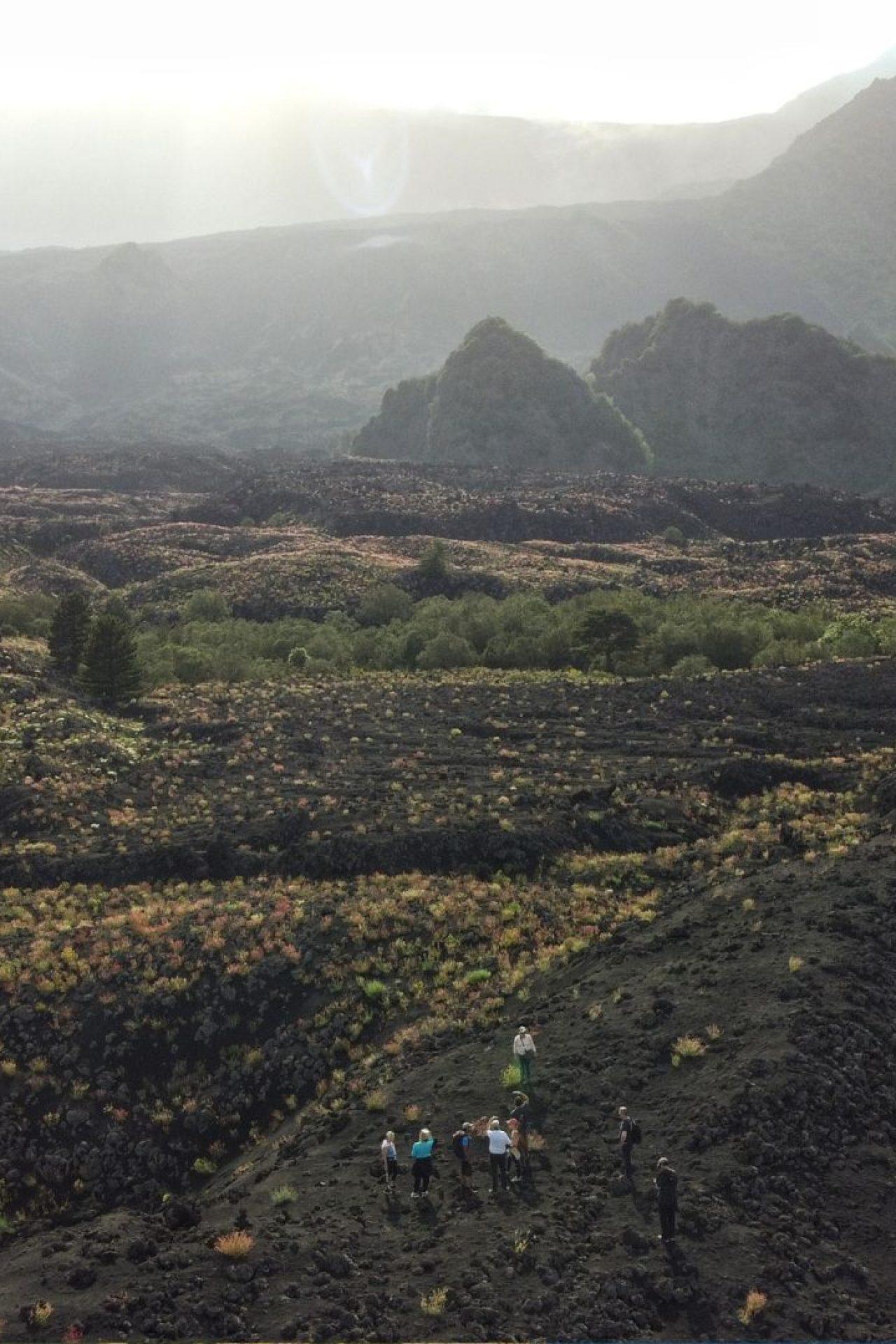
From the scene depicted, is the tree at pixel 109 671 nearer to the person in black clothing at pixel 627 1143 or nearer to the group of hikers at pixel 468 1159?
the group of hikers at pixel 468 1159

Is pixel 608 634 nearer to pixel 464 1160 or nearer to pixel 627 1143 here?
pixel 627 1143

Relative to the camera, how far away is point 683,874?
39.6 m

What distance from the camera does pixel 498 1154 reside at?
20.5 m

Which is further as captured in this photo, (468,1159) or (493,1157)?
(468,1159)

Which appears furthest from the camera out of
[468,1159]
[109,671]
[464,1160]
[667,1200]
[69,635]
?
[69,635]

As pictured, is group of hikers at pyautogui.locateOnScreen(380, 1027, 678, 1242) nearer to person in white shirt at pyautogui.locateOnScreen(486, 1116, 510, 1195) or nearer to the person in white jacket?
person in white shirt at pyautogui.locateOnScreen(486, 1116, 510, 1195)

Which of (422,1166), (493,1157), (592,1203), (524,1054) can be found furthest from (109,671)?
(592,1203)

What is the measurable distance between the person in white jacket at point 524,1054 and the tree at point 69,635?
58.9 m

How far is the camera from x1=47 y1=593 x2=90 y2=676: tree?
76.4 meters

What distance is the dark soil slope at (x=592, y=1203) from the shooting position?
17.3m

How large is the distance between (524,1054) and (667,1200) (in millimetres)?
5737

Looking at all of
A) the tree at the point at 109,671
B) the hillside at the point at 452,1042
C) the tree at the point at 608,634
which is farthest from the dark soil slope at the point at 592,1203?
the tree at the point at 608,634

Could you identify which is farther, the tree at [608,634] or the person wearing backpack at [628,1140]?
the tree at [608,634]

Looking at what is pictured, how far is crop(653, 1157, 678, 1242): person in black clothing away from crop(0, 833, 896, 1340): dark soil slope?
14.5 inches
